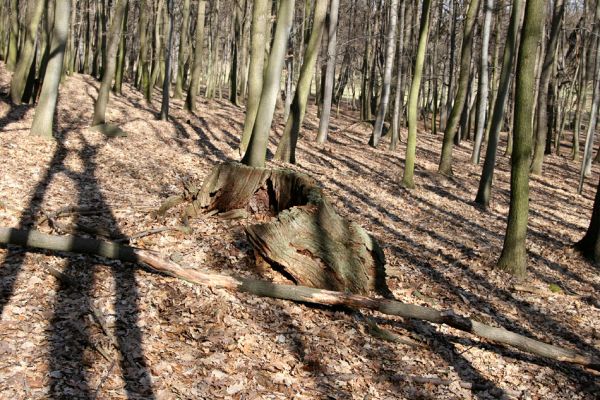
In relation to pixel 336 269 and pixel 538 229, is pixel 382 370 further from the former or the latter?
pixel 538 229

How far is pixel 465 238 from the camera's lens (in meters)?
9.99

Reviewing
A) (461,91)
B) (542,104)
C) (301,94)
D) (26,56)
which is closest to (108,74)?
(26,56)

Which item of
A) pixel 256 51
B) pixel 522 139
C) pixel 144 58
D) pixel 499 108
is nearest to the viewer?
pixel 522 139

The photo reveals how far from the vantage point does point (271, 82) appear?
9.98 metres

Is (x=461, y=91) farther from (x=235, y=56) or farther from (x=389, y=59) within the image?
(x=235, y=56)

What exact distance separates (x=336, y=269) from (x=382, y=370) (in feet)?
4.64

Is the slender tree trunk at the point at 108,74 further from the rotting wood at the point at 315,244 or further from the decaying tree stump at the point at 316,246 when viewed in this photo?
the decaying tree stump at the point at 316,246

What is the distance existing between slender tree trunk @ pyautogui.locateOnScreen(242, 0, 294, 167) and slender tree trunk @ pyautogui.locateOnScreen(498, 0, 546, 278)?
14.5 feet

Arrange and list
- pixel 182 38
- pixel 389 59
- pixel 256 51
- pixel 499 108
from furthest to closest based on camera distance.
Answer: pixel 182 38 → pixel 389 59 → pixel 499 108 → pixel 256 51

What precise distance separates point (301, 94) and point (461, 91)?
4757 millimetres

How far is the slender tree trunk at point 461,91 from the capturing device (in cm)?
1440

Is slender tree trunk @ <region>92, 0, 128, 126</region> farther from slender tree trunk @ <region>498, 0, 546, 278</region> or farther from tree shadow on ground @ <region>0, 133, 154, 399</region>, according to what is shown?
slender tree trunk @ <region>498, 0, 546, 278</region>

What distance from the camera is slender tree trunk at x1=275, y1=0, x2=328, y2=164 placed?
13.2 meters

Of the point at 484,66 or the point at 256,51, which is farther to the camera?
the point at 484,66
